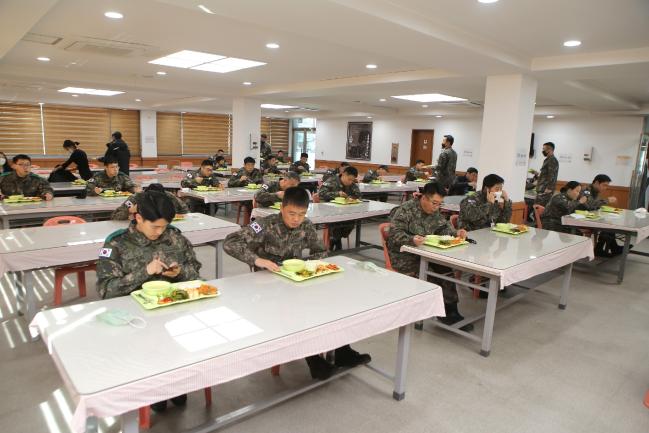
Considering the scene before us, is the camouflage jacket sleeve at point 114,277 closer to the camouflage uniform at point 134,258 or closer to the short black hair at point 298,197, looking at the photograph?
the camouflage uniform at point 134,258

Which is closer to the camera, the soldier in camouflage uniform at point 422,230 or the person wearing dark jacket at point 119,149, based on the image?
the soldier in camouflage uniform at point 422,230

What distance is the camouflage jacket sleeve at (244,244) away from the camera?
2.75 metres

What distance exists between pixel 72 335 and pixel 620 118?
12469 mm

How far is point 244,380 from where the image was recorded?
2865 millimetres

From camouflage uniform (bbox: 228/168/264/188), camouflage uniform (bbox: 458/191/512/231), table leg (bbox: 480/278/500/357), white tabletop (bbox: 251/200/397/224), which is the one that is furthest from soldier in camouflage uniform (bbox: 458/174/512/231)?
camouflage uniform (bbox: 228/168/264/188)

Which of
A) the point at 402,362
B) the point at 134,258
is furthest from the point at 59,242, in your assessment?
the point at 402,362

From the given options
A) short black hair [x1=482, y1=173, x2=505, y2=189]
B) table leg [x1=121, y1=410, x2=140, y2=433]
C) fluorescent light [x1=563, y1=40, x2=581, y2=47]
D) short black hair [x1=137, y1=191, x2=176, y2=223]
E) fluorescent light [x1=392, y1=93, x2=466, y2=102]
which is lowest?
table leg [x1=121, y1=410, x2=140, y2=433]

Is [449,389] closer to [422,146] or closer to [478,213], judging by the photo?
[478,213]

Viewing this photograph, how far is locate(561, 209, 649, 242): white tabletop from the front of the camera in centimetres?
507

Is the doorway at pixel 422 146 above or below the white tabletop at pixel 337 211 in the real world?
above

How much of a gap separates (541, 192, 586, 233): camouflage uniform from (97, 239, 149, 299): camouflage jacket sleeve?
544cm

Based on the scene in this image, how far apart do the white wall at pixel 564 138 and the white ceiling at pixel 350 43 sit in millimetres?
1971

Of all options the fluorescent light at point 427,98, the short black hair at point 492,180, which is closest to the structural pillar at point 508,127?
the short black hair at point 492,180

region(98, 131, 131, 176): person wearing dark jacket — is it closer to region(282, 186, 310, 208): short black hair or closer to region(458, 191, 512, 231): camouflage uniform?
region(458, 191, 512, 231): camouflage uniform
